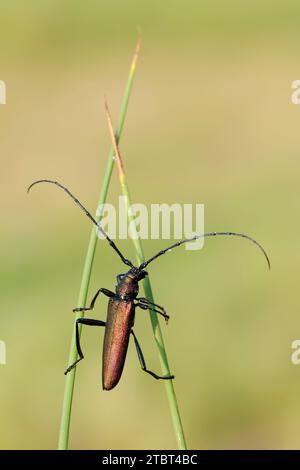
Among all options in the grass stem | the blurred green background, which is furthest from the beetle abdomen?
the blurred green background

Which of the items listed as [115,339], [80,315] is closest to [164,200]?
[115,339]

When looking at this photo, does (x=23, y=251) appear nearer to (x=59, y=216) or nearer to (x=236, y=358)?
→ (x=59, y=216)

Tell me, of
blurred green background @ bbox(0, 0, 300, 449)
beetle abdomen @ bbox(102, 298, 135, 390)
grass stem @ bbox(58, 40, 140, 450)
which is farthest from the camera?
blurred green background @ bbox(0, 0, 300, 449)

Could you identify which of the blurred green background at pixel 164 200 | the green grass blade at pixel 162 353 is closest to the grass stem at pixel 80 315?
the green grass blade at pixel 162 353

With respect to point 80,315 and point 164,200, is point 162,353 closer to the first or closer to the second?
point 80,315

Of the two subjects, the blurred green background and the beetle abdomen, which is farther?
the blurred green background

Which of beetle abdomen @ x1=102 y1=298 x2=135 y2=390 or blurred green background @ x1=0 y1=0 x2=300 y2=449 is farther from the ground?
blurred green background @ x1=0 y1=0 x2=300 y2=449

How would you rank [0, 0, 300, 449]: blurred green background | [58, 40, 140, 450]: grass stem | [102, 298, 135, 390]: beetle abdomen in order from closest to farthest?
[58, 40, 140, 450]: grass stem
[102, 298, 135, 390]: beetle abdomen
[0, 0, 300, 449]: blurred green background

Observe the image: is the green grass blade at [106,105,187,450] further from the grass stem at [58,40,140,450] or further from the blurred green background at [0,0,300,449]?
the blurred green background at [0,0,300,449]
